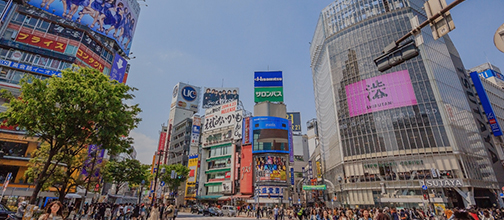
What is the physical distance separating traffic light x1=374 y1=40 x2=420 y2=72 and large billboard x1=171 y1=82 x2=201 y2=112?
8317cm

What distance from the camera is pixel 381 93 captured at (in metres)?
40.8

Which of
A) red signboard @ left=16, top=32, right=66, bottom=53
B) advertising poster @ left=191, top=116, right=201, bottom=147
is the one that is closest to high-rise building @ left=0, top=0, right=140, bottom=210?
red signboard @ left=16, top=32, right=66, bottom=53

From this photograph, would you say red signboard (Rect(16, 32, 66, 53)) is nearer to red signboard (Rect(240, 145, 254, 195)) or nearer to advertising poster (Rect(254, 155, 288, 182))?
red signboard (Rect(240, 145, 254, 195))

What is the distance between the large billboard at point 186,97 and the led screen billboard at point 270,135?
142 ft

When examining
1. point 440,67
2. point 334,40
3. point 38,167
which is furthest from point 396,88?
point 38,167

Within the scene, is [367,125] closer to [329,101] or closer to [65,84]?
[329,101]

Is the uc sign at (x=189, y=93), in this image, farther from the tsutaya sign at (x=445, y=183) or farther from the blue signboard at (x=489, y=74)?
the blue signboard at (x=489, y=74)

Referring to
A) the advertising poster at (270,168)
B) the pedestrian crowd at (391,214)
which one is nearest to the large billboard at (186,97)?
the advertising poster at (270,168)

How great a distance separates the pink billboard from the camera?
39.0m

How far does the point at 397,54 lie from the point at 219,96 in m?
71.0

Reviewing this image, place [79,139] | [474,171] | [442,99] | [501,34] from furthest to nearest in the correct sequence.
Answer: [442,99]
[474,171]
[79,139]
[501,34]

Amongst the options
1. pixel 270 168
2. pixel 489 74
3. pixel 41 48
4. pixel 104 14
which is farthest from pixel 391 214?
pixel 489 74

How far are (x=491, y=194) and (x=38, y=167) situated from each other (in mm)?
62981

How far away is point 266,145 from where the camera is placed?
4978 cm
